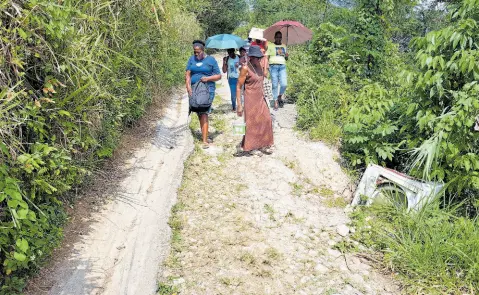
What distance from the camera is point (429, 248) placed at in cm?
329

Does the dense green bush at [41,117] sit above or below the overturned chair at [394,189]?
above

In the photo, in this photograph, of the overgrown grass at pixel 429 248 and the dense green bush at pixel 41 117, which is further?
the overgrown grass at pixel 429 248

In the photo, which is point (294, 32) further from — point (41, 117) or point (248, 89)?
point (41, 117)

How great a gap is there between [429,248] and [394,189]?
984mm

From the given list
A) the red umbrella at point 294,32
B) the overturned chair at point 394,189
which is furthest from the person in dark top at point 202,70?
the red umbrella at point 294,32

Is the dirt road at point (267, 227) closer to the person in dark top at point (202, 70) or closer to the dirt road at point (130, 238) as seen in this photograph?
the dirt road at point (130, 238)

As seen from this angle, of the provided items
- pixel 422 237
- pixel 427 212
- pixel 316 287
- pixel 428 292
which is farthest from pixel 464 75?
pixel 316 287

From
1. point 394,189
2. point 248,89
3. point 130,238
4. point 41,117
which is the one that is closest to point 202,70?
point 248,89

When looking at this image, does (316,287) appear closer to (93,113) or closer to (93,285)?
(93,285)

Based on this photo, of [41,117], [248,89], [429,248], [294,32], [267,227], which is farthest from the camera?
[294,32]

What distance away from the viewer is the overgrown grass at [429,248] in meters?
3.14

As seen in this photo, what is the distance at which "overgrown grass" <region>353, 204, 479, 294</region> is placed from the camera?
3137 millimetres

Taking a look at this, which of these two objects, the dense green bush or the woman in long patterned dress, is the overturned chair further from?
the dense green bush

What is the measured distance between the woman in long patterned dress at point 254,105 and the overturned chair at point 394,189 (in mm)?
1659
